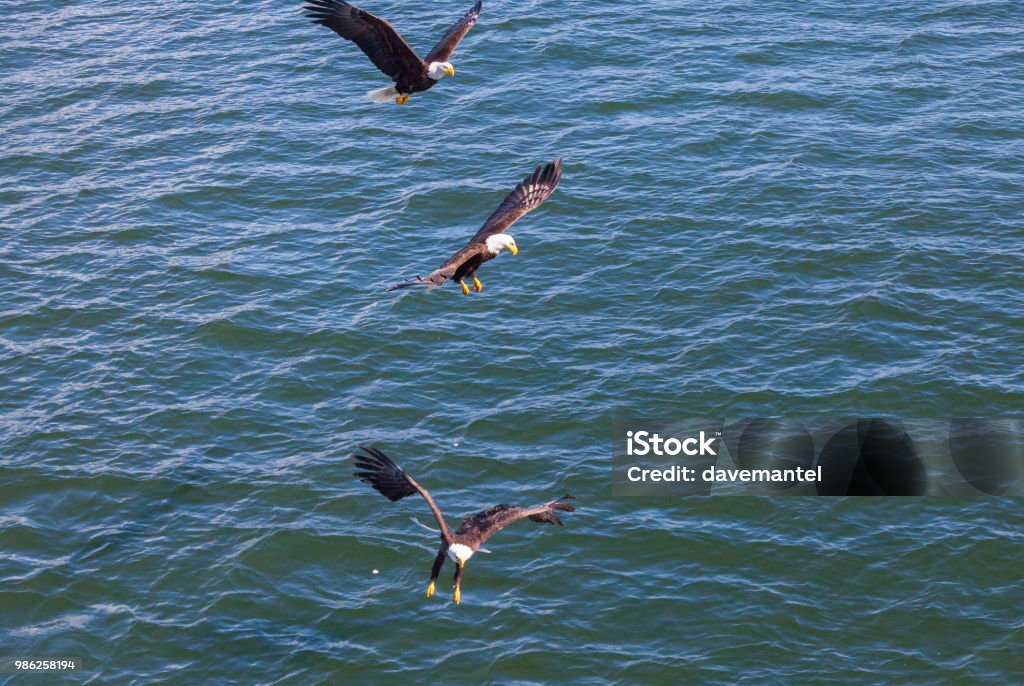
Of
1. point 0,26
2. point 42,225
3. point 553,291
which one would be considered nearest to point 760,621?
point 553,291

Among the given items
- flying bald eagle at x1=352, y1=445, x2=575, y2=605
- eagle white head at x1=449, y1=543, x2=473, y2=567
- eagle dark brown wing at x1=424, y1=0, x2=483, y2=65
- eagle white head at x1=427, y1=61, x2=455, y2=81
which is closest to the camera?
flying bald eagle at x1=352, y1=445, x2=575, y2=605

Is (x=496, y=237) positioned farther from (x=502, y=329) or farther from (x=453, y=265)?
(x=502, y=329)

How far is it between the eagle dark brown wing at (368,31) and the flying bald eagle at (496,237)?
4463 mm

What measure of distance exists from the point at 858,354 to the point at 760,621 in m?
13.5

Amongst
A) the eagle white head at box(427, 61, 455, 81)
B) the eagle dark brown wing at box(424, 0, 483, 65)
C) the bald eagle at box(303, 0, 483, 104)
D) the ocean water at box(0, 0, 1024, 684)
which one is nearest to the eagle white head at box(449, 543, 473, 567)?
the ocean water at box(0, 0, 1024, 684)

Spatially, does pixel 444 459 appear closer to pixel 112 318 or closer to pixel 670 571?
pixel 670 571

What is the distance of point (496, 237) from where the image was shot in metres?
29.9

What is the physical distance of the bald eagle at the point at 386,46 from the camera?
32219mm

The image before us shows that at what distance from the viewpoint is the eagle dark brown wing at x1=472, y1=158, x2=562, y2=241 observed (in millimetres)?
31203

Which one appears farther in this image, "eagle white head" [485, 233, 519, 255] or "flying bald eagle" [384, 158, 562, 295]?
"eagle white head" [485, 233, 519, 255]

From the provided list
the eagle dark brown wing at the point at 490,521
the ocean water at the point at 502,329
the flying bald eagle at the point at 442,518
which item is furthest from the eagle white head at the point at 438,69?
the ocean water at the point at 502,329

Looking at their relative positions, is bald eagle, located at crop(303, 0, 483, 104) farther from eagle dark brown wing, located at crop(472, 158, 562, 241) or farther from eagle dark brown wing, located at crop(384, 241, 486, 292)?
eagle dark brown wing, located at crop(384, 241, 486, 292)

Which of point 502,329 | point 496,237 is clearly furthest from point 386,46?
point 502,329

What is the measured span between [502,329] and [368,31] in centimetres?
1789
